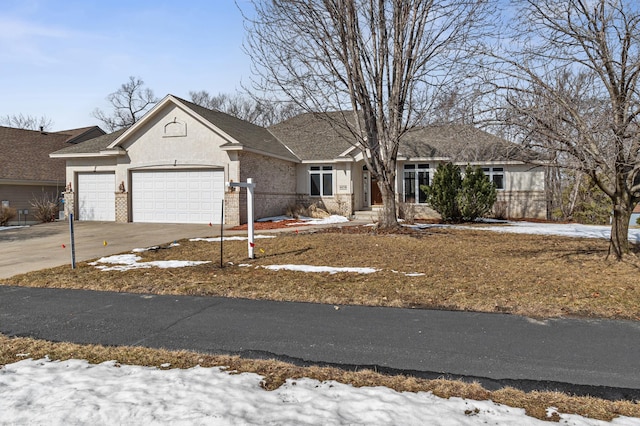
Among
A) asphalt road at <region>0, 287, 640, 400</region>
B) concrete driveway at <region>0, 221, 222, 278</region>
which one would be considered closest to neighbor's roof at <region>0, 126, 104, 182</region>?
concrete driveway at <region>0, 221, 222, 278</region>

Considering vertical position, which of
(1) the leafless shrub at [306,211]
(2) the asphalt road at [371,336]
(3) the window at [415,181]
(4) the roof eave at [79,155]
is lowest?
(2) the asphalt road at [371,336]

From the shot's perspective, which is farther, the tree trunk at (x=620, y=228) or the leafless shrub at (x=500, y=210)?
the leafless shrub at (x=500, y=210)

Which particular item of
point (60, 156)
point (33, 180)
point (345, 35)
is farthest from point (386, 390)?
point (33, 180)

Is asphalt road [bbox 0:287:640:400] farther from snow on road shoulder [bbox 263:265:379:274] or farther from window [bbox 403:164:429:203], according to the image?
window [bbox 403:164:429:203]

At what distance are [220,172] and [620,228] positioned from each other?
572 inches

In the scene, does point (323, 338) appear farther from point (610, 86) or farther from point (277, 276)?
point (610, 86)

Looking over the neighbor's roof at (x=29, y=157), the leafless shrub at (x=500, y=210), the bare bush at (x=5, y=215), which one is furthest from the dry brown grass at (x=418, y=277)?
the neighbor's roof at (x=29, y=157)

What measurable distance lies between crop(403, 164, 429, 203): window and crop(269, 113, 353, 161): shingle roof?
3.34 meters

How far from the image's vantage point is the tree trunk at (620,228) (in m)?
8.66

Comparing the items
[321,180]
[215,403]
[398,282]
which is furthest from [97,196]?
[215,403]

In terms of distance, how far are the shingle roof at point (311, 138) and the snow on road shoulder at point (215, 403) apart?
18.8 meters

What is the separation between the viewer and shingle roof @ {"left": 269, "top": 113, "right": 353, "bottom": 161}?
22833 mm

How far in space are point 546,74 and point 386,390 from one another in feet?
24.0

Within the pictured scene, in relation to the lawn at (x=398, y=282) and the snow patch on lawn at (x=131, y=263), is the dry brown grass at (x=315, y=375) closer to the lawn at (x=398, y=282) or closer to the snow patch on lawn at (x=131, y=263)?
the lawn at (x=398, y=282)
